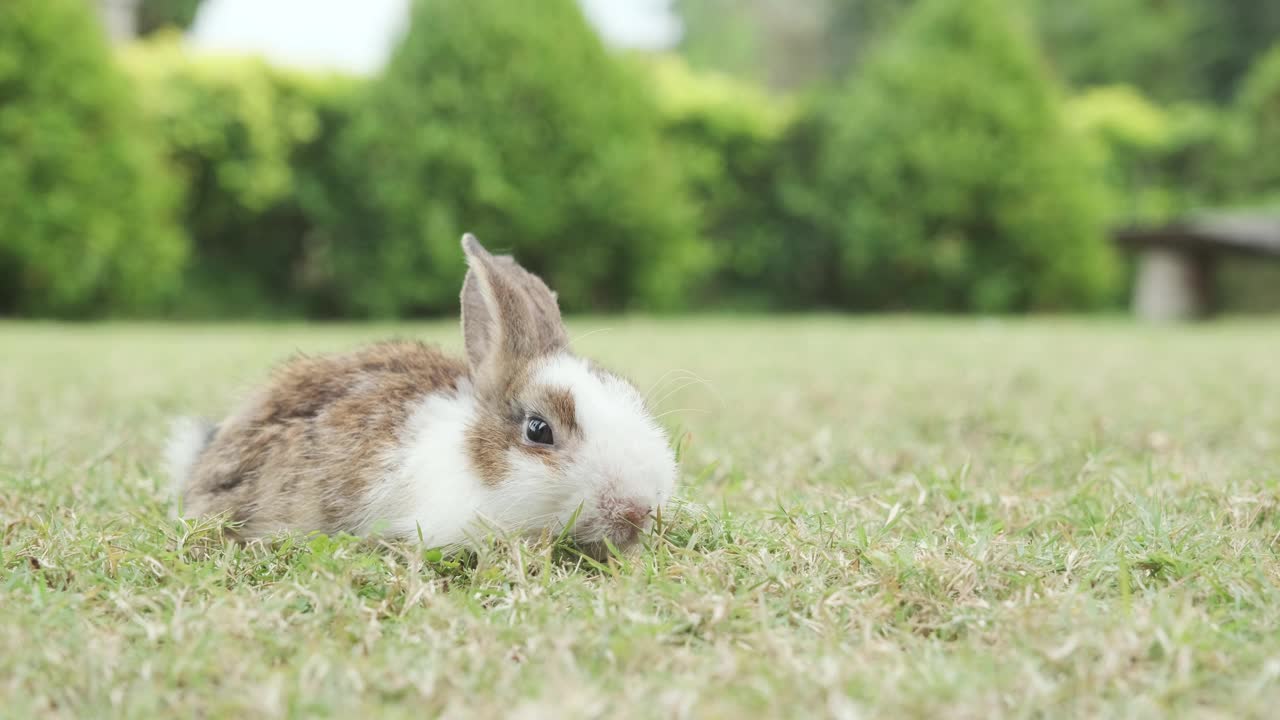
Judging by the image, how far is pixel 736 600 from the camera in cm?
165

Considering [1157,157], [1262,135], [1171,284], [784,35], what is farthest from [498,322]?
[784,35]

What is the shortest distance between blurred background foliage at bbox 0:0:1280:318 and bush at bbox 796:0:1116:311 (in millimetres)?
32

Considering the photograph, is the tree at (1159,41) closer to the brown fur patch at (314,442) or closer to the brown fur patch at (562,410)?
the brown fur patch at (314,442)

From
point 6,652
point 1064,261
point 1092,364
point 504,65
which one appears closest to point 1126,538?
point 6,652

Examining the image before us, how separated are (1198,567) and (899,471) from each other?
1138mm

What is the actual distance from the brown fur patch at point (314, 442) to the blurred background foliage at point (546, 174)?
10611mm

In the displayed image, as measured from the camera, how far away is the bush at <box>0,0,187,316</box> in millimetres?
11562

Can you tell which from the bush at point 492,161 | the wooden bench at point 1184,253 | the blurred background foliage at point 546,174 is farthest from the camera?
the bush at point 492,161

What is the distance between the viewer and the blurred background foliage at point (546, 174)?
12.1 metres

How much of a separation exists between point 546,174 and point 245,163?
3.67 m

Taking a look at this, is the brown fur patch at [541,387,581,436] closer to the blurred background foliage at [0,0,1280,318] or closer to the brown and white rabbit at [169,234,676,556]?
the brown and white rabbit at [169,234,676,556]

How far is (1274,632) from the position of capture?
1.51m

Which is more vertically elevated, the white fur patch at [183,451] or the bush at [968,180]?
the bush at [968,180]

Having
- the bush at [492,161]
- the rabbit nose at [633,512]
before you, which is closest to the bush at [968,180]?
the bush at [492,161]
